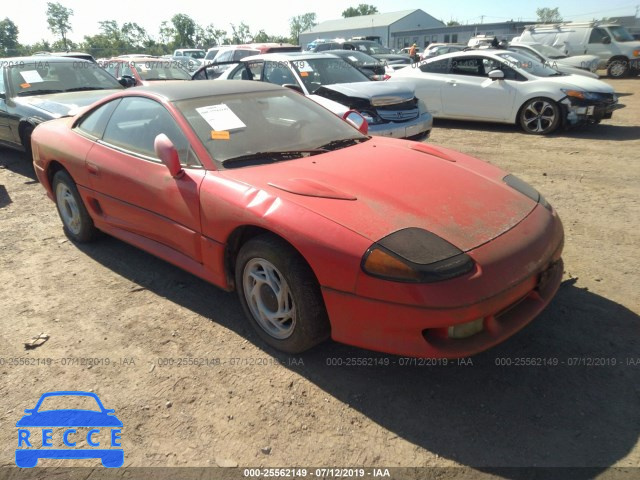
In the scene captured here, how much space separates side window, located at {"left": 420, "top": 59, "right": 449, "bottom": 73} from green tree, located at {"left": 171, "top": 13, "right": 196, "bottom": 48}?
224 feet

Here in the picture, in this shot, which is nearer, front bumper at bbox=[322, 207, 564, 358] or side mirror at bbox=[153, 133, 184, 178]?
front bumper at bbox=[322, 207, 564, 358]

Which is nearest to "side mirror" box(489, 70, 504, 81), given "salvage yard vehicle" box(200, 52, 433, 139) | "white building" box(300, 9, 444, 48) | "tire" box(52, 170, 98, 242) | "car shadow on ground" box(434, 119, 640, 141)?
"car shadow on ground" box(434, 119, 640, 141)

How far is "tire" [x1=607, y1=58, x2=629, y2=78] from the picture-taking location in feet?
58.2

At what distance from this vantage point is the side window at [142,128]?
123 inches

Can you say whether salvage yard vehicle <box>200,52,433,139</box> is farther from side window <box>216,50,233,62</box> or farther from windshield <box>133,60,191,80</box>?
side window <box>216,50,233,62</box>

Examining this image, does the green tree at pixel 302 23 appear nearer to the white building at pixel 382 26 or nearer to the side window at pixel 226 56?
the white building at pixel 382 26

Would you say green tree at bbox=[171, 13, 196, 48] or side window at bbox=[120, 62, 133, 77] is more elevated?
green tree at bbox=[171, 13, 196, 48]

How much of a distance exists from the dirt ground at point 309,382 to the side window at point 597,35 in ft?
57.6

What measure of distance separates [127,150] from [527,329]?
299 cm

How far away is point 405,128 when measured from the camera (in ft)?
22.0

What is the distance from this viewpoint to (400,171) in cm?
292

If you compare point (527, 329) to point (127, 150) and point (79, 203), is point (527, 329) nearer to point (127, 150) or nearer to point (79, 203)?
point (127, 150)

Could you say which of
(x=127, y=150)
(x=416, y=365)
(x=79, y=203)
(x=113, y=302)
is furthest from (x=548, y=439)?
(x=79, y=203)

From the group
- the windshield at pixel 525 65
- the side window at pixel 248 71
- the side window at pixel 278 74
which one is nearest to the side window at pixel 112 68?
the side window at pixel 248 71
